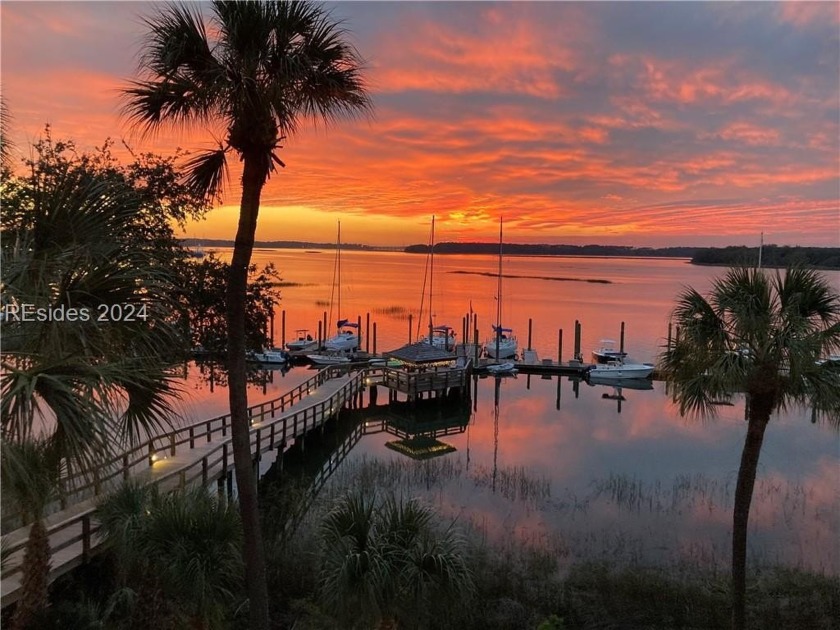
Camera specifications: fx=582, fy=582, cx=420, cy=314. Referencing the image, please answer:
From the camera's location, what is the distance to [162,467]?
13328mm

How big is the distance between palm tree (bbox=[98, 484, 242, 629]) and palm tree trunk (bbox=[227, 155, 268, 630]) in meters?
0.46

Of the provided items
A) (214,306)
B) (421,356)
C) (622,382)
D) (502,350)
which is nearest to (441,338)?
(502,350)

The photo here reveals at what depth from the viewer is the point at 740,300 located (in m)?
8.39

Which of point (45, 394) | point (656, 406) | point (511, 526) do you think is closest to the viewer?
point (45, 394)

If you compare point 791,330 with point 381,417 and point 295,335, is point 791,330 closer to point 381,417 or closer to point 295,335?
point 381,417

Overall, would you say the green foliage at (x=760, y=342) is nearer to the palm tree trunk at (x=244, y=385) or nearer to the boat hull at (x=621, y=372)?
the palm tree trunk at (x=244, y=385)

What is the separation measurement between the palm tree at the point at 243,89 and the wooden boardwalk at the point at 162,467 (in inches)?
69.2

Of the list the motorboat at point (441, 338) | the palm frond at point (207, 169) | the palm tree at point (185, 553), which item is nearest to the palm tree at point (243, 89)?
the palm frond at point (207, 169)

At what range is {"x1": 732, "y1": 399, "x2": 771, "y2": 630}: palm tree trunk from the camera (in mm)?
8352

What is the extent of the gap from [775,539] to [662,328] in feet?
172

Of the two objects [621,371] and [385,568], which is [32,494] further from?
[621,371]

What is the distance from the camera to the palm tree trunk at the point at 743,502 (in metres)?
8.35

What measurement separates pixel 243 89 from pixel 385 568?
519 centimetres

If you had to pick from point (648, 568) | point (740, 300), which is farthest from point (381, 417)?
point (740, 300)
